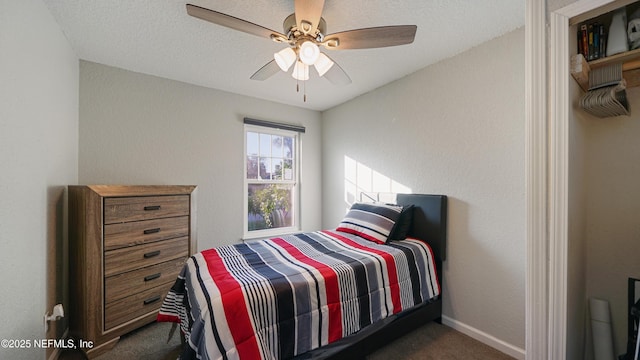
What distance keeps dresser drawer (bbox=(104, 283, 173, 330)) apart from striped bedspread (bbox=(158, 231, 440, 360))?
1.66ft

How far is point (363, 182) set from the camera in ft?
10.3

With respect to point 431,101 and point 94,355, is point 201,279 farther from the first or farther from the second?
point 431,101

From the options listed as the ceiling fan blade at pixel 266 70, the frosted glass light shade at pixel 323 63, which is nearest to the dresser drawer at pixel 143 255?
the ceiling fan blade at pixel 266 70

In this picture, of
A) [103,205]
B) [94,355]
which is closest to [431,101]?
[103,205]

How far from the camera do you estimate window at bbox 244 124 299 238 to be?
3.28m

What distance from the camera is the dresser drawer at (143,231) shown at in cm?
190

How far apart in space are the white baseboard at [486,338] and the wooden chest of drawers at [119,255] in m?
2.50

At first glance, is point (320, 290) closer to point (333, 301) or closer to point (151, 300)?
point (333, 301)

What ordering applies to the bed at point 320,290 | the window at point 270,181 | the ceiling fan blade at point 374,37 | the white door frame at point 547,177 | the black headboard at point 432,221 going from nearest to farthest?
the white door frame at point 547,177 → the bed at point 320,290 → the ceiling fan blade at point 374,37 → the black headboard at point 432,221 → the window at point 270,181

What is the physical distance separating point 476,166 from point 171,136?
2992 millimetres

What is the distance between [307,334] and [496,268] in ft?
5.08

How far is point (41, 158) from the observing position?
5.10ft

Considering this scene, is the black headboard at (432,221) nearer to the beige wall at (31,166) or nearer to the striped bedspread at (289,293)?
the striped bedspread at (289,293)

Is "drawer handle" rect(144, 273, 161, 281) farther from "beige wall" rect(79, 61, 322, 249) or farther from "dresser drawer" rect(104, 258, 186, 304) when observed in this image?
"beige wall" rect(79, 61, 322, 249)
